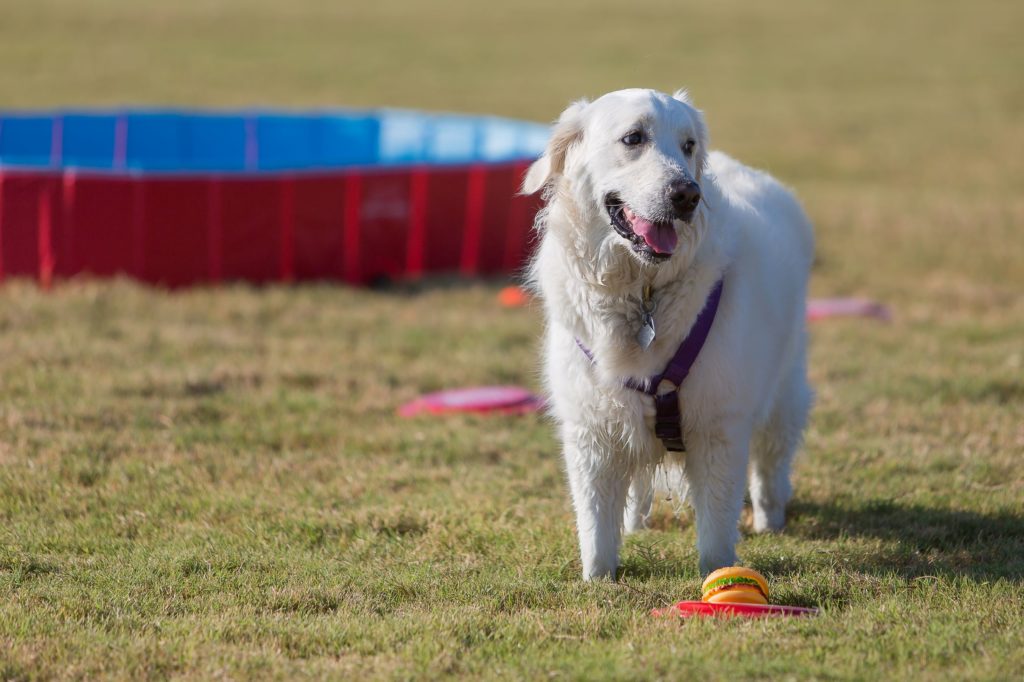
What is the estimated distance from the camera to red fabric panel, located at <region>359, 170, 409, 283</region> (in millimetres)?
11047

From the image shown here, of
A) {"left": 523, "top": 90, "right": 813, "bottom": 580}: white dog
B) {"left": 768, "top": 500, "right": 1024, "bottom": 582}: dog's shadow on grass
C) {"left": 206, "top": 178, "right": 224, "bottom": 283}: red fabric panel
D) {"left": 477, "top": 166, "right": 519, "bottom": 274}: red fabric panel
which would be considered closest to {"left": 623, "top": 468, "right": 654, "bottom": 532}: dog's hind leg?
{"left": 523, "top": 90, "right": 813, "bottom": 580}: white dog

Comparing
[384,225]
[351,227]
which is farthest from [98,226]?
[384,225]

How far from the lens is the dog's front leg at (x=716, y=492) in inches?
200

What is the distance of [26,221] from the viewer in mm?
10422

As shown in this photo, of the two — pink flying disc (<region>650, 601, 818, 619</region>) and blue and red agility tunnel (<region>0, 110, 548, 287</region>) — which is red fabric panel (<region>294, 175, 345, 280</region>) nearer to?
blue and red agility tunnel (<region>0, 110, 548, 287</region>)

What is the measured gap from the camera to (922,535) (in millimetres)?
5859

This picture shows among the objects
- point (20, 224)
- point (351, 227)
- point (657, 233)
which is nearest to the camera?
point (657, 233)

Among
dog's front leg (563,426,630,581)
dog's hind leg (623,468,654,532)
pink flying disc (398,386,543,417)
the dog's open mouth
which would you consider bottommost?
pink flying disc (398,386,543,417)

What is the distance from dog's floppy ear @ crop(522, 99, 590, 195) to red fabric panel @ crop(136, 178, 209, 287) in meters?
5.82

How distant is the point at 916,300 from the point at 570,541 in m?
6.28

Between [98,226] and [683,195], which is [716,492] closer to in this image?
[683,195]

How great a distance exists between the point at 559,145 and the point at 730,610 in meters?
1.82

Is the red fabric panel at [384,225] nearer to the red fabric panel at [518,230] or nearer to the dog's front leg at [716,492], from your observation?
the red fabric panel at [518,230]

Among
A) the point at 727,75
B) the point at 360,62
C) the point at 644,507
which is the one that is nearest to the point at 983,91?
the point at 727,75
